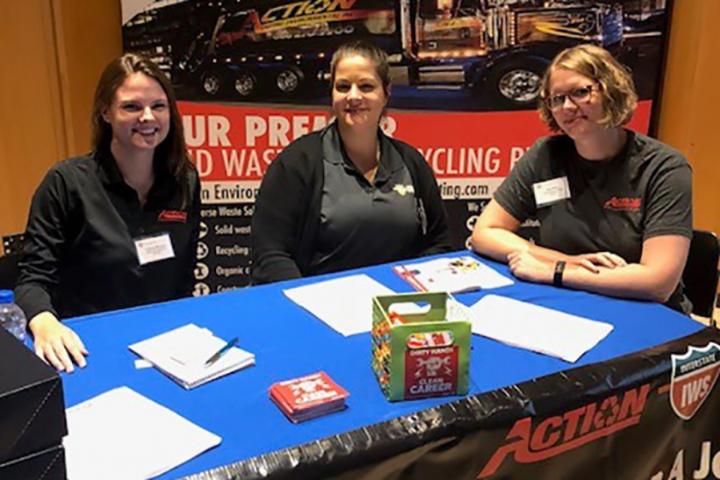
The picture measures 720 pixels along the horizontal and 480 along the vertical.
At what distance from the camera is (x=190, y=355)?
4.79 feet

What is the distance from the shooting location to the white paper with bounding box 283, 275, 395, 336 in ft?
5.44

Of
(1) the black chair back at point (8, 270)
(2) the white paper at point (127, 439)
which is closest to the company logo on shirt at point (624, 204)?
(2) the white paper at point (127, 439)

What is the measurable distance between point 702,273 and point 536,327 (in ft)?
2.78

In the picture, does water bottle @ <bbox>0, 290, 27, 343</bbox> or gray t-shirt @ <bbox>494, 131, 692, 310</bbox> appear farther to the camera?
gray t-shirt @ <bbox>494, 131, 692, 310</bbox>

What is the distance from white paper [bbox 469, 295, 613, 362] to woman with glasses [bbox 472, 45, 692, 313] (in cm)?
22

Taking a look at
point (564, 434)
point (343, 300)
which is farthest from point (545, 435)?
point (343, 300)

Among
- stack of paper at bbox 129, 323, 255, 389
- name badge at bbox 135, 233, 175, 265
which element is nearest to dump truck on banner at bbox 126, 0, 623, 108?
name badge at bbox 135, 233, 175, 265

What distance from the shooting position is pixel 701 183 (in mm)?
3588

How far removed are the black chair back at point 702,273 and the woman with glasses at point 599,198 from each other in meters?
0.16

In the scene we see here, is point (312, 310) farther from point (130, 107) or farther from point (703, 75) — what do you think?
point (703, 75)

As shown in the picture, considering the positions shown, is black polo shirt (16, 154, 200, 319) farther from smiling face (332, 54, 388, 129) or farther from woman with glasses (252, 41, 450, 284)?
smiling face (332, 54, 388, 129)

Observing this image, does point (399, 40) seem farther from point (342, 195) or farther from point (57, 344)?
point (57, 344)

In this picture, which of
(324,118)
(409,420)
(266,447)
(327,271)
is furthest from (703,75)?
(266,447)

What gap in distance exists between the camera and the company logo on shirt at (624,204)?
202cm
